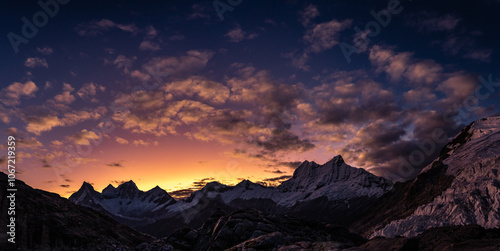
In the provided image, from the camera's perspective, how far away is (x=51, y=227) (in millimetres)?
50031

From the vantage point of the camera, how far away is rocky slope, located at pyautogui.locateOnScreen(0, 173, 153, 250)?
47469 mm

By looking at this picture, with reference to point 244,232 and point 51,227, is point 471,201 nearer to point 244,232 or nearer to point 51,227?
point 244,232

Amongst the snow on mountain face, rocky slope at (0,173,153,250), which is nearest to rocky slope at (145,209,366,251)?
rocky slope at (0,173,153,250)

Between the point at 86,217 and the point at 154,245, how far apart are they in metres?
19.0

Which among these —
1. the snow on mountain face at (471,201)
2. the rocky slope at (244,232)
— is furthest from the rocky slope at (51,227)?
the snow on mountain face at (471,201)

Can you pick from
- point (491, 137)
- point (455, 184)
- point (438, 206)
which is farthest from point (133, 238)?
point (491, 137)

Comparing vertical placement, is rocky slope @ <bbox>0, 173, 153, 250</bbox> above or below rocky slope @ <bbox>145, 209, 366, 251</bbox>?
above

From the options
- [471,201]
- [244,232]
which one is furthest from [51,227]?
[471,201]

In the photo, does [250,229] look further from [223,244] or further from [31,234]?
[31,234]

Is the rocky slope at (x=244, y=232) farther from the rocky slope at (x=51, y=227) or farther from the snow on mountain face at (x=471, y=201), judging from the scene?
the snow on mountain face at (x=471, y=201)

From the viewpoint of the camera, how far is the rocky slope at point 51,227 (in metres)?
47.5

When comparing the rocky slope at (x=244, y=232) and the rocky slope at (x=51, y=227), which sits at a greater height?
the rocky slope at (x=51, y=227)

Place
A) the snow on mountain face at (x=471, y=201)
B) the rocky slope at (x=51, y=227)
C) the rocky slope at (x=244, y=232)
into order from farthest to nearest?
1. the snow on mountain face at (x=471, y=201)
2. the rocky slope at (x=51, y=227)
3. the rocky slope at (x=244, y=232)

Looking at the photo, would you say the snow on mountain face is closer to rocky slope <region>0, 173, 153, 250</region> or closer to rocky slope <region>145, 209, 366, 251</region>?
rocky slope <region>145, 209, 366, 251</region>
